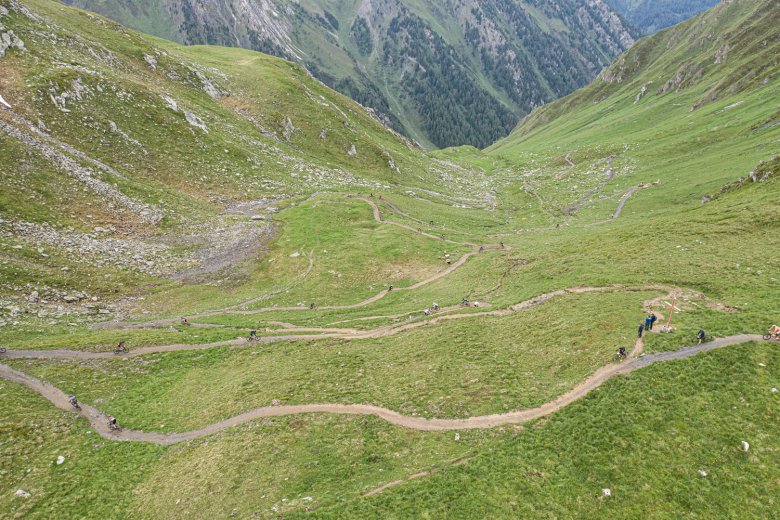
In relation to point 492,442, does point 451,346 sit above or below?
below

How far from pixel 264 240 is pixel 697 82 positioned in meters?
181

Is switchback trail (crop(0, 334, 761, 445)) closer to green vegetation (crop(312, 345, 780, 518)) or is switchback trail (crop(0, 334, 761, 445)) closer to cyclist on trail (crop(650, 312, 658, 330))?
green vegetation (crop(312, 345, 780, 518))

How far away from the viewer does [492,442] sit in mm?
25922

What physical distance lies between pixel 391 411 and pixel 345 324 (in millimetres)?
17377

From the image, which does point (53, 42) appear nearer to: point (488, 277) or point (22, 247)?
point (22, 247)

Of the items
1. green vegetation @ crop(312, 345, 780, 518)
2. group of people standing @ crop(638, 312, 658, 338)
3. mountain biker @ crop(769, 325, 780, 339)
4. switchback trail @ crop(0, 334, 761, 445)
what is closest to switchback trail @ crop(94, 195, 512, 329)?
switchback trail @ crop(0, 334, 761, 445)

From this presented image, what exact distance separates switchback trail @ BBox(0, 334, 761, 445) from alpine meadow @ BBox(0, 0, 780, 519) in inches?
7.9

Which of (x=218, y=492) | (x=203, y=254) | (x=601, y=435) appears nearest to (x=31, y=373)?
(x=218, y=492)

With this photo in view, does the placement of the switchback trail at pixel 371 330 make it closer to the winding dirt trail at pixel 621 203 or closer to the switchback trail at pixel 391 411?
the switchback trail at pixel 391 411

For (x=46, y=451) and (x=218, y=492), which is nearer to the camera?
(x=218, y=492)

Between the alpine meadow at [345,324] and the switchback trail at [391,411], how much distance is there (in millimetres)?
200

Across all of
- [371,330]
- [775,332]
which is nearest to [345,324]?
[371,330]

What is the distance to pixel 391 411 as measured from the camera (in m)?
30.5

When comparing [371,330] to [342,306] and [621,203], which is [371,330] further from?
[621,203]
